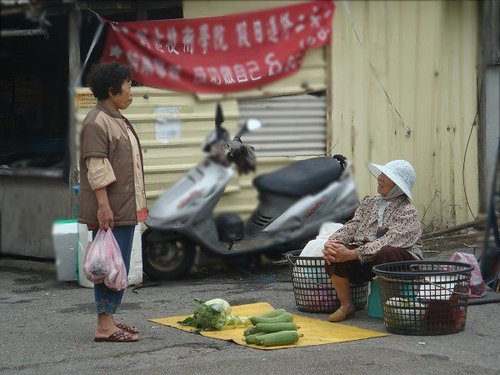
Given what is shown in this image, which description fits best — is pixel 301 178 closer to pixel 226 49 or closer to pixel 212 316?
pixel 226 49

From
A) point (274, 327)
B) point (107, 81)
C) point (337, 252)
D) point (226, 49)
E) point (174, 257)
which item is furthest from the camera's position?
point (337, 252)

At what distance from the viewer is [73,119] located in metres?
1.20

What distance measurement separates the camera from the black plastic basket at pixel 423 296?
14.9 ft

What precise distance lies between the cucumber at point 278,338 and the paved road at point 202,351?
61mm

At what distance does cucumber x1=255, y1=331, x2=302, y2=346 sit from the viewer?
4441 millimetres

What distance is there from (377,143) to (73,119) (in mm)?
409

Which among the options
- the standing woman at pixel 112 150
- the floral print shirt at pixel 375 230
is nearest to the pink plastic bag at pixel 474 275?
the floral print shirt at pixel 375 230

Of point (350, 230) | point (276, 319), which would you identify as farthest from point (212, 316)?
point (350, 230)

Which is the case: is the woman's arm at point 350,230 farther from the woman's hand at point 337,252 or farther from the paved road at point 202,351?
the paved road at point 202,351

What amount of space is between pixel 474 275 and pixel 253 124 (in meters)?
4.36

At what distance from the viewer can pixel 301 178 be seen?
135cm

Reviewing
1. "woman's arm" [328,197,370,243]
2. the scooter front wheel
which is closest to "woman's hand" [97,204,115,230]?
the scooter front wheel

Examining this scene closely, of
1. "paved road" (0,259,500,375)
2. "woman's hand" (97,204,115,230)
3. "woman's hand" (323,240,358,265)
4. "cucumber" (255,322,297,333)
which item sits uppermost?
"woman's hand" (97,204,115,230)

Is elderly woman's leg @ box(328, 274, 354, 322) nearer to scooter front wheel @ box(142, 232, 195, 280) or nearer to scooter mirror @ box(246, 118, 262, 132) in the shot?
scooter front wheel @ box(142, 232, 195, 280)
